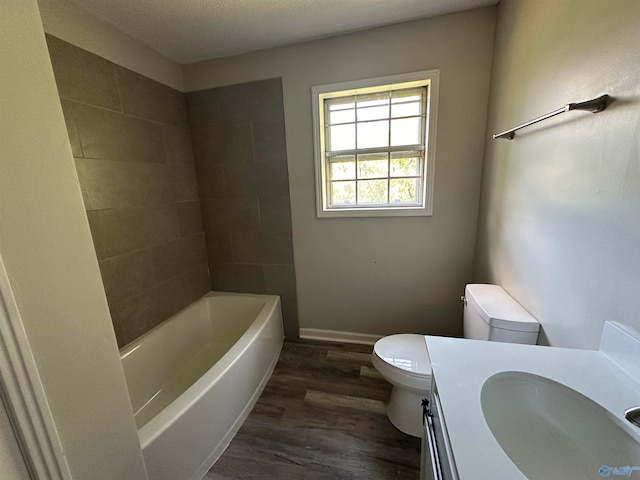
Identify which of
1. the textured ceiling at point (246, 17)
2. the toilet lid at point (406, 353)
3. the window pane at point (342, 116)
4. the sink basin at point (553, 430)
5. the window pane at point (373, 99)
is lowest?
the toilet lid at point (406, 353)

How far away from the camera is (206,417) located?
126 centimetres

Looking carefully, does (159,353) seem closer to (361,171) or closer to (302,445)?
(302,445)

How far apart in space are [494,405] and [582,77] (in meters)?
1.14

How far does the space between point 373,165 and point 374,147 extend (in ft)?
0.45

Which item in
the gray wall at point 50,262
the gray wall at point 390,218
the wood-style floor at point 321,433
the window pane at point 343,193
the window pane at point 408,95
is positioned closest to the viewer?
the gray wall at point 50,262

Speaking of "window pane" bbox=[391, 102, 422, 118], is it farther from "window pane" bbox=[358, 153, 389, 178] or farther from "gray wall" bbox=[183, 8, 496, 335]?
"window pane" bbox=[358, 153, 389, 178]

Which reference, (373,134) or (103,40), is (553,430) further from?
(103,40)

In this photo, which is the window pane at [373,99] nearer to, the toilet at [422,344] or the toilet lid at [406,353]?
the toilet at [422,344]

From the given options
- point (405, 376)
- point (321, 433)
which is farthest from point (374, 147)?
point (321, 433)

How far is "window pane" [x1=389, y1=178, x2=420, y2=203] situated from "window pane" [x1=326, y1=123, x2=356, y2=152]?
0.46 meters

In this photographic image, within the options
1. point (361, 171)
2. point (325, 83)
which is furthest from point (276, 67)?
point (361, 171)

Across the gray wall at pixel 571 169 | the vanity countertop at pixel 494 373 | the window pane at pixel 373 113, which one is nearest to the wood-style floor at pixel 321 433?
the vanity countertop at pixel 494 373

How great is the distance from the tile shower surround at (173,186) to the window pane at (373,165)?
633mm

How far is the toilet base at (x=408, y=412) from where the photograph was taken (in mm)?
1394
